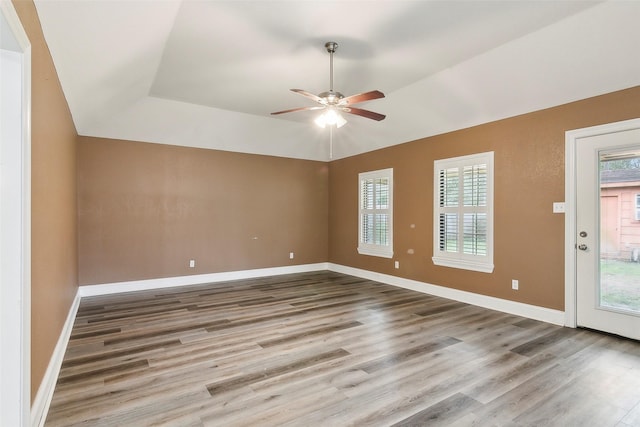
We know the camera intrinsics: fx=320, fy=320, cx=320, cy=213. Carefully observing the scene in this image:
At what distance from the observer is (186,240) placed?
5926 mm

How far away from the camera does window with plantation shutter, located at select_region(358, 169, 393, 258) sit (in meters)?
6.15

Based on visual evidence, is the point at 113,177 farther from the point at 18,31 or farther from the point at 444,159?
the point at 444,159

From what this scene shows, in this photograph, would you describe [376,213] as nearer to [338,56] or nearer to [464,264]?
[464,264]

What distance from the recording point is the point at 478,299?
461cm

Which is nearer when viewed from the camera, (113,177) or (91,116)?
(91,116)

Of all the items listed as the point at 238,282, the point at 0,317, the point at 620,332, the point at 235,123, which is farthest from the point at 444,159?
the point at 0,317

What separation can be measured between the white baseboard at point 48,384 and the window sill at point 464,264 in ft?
15.8

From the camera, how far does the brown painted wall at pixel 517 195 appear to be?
3787mm

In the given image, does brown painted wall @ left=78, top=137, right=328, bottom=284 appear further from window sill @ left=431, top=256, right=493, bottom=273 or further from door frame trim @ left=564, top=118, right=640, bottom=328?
door frame trim @ left=564, top=118, right=640, bottom=328

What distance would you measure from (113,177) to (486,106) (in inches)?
229

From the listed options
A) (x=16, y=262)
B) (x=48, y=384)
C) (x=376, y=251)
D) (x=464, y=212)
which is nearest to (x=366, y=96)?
(x=464, y=212)

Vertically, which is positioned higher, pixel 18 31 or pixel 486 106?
pixel 486 106

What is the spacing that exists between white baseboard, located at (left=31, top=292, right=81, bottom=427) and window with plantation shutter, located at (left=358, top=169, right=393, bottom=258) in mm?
4871

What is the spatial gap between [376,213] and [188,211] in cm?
362
